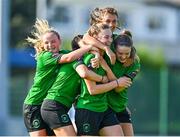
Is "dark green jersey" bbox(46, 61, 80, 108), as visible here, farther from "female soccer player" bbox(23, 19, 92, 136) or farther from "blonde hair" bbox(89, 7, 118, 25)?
"blonde hair" bbox(89, 7, 118, 25)

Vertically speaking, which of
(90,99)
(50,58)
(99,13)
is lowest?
(90,99)

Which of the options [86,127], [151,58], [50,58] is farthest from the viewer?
[151,58]

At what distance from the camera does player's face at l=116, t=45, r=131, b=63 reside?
31.0 feet

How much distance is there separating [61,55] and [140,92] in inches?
670

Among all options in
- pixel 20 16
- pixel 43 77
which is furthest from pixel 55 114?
pixel 20 16

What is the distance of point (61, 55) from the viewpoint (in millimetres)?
9516

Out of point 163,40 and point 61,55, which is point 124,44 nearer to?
point 61,55

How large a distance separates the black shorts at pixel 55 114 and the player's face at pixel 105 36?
0.76 m

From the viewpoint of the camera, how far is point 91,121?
9.42 meters

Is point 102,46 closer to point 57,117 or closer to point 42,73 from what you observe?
point 42,73

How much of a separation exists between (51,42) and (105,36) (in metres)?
0.57

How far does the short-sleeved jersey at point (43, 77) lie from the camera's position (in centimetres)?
959

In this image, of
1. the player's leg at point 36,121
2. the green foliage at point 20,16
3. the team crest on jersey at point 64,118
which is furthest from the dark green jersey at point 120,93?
the green foliage at point 20,16

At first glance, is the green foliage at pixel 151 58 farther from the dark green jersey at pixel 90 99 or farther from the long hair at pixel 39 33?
the dark green jersey at pixel 90 99
